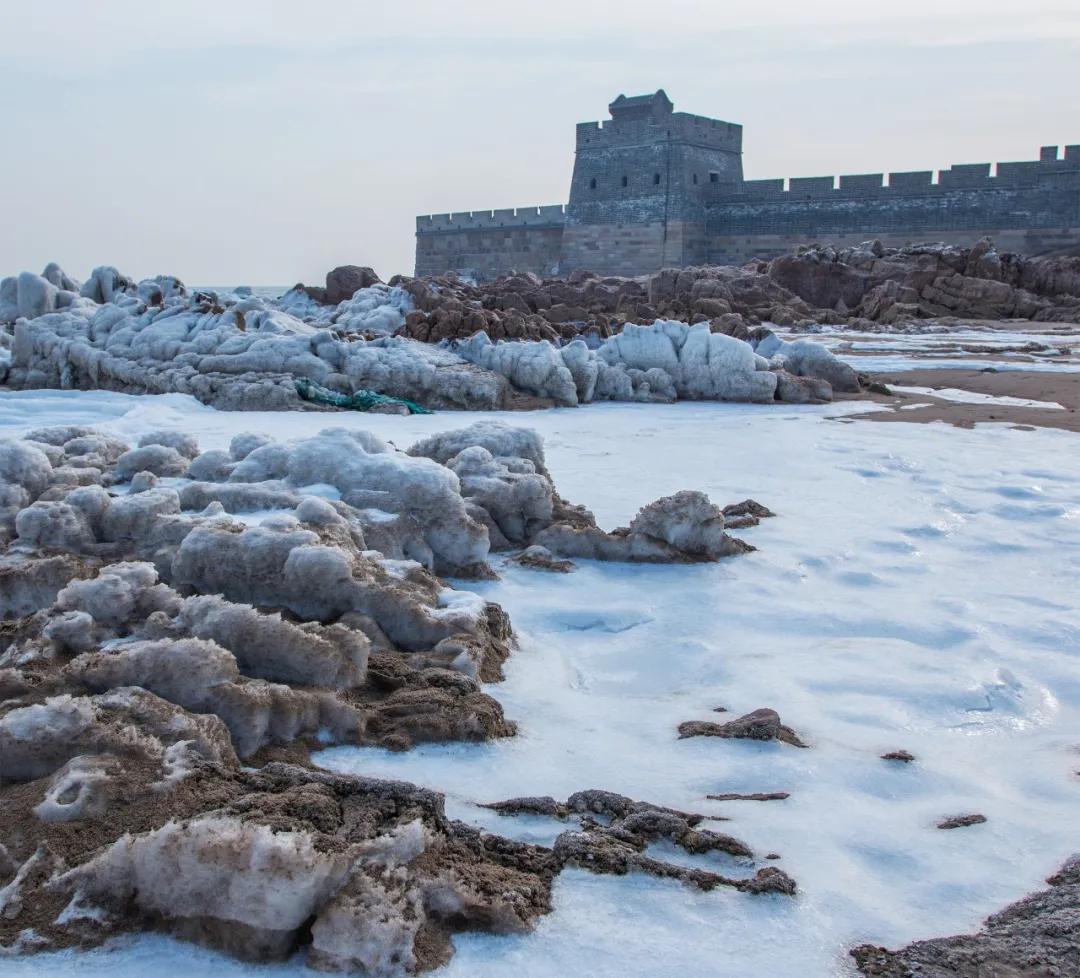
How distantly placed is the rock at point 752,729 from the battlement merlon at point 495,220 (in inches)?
1338

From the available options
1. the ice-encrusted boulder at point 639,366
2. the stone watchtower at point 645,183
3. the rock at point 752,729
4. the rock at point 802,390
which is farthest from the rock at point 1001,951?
the stone watchtower at point 645,183

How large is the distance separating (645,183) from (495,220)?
6.42 m

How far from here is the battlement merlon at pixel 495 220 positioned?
3600 centimetres

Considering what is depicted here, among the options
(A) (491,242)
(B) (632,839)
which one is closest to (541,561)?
(B) (632,839)

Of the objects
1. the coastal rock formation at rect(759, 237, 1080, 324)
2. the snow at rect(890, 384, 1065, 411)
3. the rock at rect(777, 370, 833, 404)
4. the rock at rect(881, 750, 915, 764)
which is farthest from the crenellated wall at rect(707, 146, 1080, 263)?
the rock at rect(881, 750, 915, 764)

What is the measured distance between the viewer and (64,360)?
344 inches

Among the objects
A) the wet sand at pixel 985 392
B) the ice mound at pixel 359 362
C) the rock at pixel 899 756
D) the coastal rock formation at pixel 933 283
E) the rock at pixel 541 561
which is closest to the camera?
the rock at pixel 899 756

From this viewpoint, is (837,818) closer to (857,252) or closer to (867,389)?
(867,389)

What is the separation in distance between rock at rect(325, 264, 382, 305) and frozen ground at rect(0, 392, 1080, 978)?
10077 mm

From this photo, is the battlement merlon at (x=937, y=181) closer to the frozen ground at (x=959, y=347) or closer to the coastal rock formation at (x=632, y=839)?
the frozen ground at (x=959, y=347)

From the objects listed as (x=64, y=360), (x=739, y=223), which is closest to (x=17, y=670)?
(x=64, y=360)

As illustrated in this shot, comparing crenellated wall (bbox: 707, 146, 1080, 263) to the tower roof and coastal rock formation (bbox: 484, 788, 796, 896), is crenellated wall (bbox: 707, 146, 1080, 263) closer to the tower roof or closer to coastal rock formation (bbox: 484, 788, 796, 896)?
the tower roof

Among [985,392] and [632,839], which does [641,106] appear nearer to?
[985,392]

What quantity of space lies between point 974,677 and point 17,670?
7.61 ft
